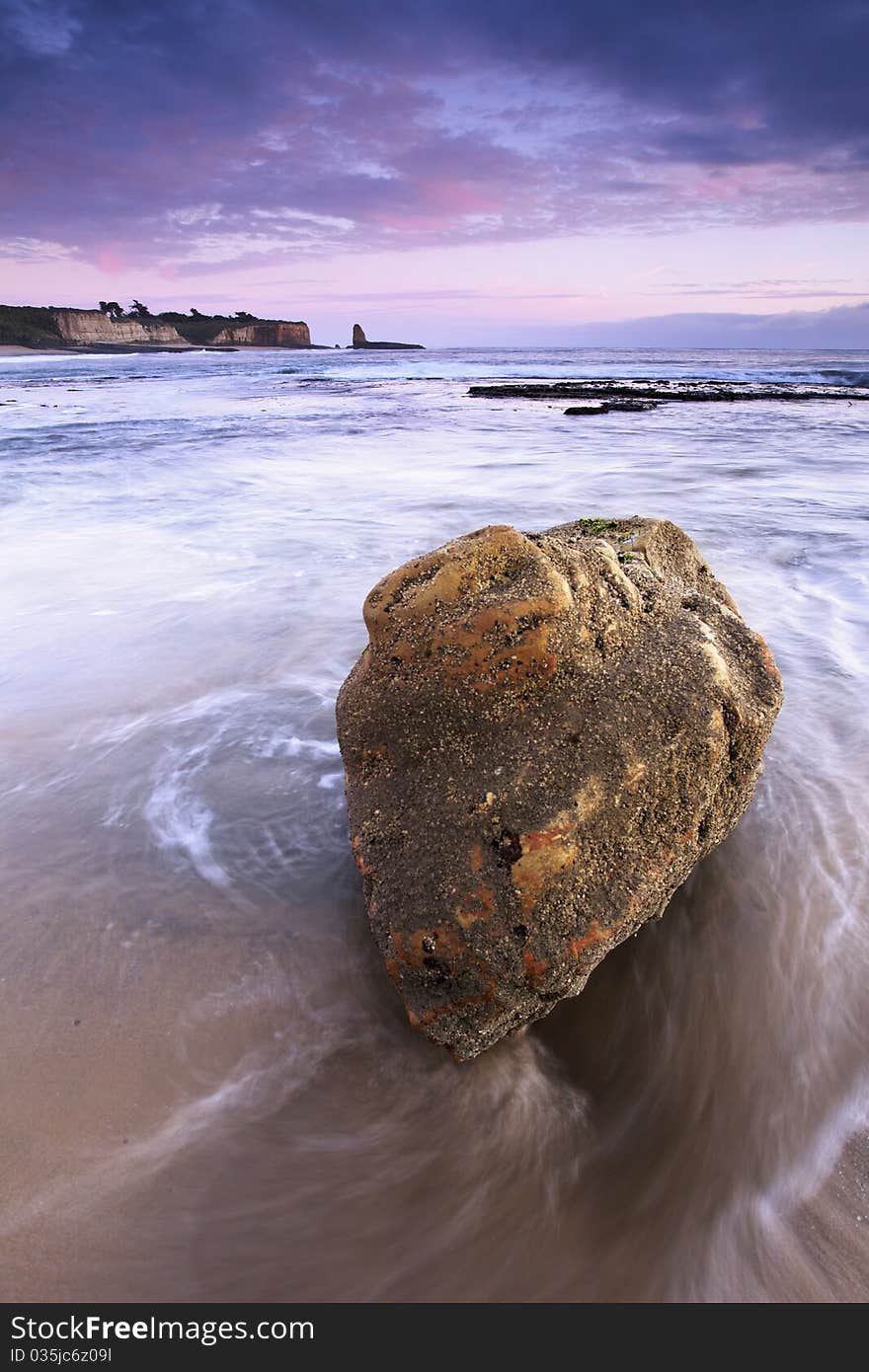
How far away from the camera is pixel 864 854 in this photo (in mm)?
2969

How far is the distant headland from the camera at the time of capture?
286 ft

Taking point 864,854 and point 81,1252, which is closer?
point 81,1252

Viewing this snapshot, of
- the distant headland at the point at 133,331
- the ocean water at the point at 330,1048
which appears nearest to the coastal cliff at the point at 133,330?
the distant headland at the point at 133,331

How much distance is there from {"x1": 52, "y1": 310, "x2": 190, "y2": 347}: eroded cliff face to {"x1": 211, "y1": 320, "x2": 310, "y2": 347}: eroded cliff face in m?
7.67

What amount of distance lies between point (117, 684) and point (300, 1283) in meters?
3.48

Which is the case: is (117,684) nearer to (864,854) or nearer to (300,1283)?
(300,1283)

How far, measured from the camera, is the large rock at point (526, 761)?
79.3 inches

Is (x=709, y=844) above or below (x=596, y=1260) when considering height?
above

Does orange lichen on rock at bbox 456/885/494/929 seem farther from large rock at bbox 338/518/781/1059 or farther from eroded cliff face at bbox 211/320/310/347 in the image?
eroded cliff face at bbox 211/320/310/347

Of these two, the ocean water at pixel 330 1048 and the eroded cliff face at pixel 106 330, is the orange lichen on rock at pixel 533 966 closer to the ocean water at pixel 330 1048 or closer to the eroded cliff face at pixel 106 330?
Answer: the ocean water at pixel 330 1048
